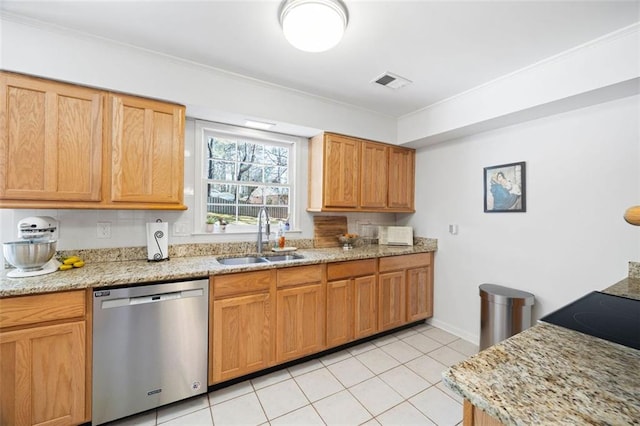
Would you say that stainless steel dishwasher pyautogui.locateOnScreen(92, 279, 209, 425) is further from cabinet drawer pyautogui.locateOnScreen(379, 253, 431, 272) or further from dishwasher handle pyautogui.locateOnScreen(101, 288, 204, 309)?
cabinet drawer pyautogui.locateOnScreen(379, 253, 431, 272)

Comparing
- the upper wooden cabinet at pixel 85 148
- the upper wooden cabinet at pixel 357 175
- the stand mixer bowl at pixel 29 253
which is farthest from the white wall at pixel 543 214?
the stand mixer bowl at pixel 29 253

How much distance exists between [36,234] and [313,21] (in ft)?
7.30

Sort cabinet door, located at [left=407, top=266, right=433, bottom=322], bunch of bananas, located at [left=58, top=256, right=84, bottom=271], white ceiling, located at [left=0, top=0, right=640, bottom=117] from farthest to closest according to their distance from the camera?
cabinet door, located at [left=407, top=266, right=433, bottom=322]
bunch of bananas, located at [left=58, top=256, right=84, bottom=271]
white ceiling, located at [left=0, top=0, right=640, bottom=117]

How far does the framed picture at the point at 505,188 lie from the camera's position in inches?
101

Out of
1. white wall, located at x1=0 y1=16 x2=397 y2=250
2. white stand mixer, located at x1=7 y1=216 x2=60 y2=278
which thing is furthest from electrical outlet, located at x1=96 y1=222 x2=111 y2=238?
white stand mixer, located at x1=7 y1=216 x2=60 y2=278

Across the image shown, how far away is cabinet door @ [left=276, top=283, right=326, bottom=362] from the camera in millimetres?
2283

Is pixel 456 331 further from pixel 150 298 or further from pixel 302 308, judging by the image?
pixel 150 298

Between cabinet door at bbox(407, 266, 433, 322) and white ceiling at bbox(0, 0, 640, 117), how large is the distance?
211 cm

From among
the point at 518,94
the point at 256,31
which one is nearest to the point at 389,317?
the point at 518,94

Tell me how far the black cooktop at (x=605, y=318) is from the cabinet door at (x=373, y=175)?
208 centimetres

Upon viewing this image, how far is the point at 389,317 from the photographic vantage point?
9.70 ft

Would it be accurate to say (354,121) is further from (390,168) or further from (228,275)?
(228,275)

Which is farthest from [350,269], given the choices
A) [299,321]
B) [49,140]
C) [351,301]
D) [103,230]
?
[49,140]

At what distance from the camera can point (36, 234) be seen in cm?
174
